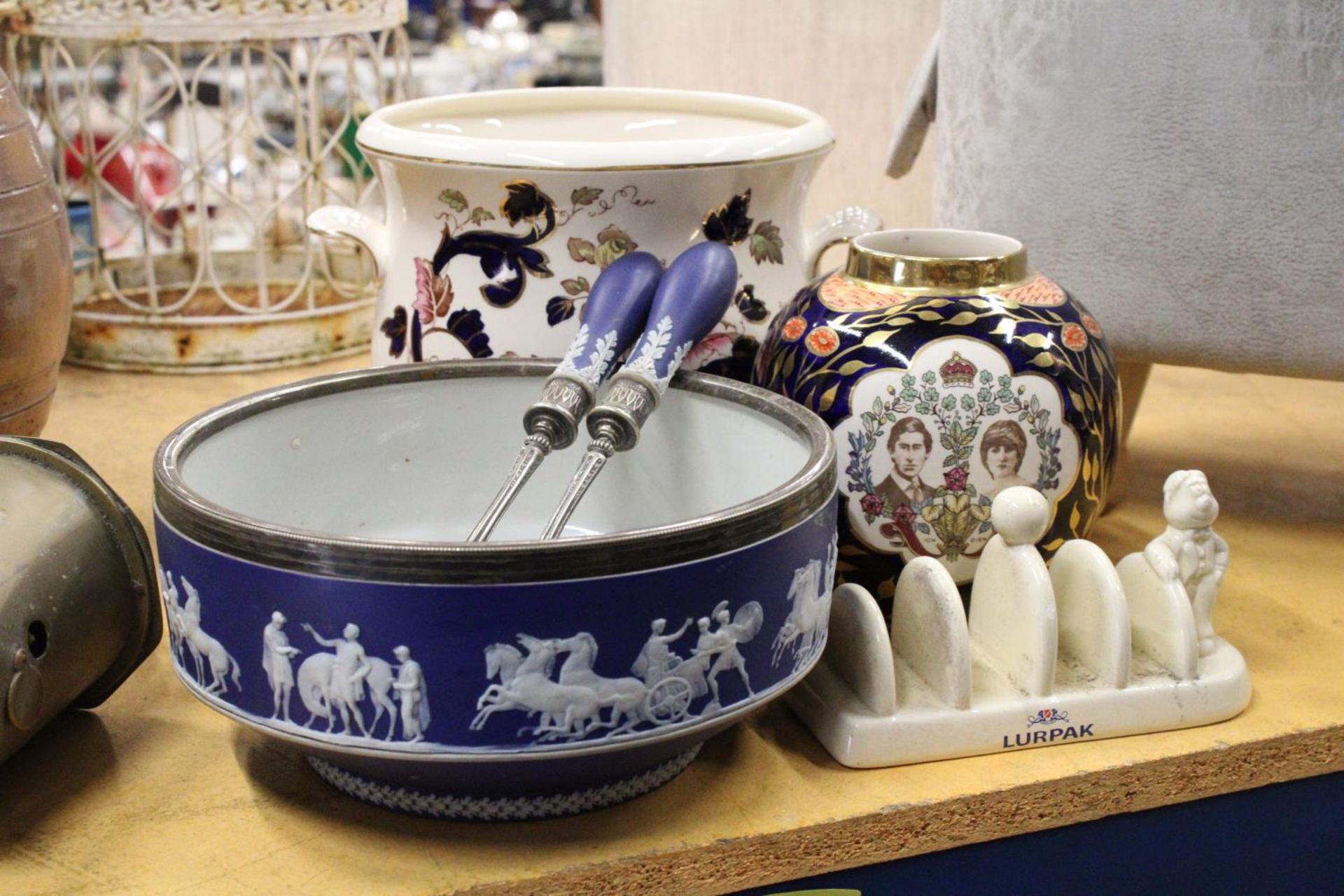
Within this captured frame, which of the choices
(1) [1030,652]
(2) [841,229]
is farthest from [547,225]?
(1) [1030,652]

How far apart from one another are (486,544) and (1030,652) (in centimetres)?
22

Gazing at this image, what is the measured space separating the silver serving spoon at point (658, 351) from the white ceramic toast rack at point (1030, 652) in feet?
0.33

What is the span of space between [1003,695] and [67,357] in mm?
679

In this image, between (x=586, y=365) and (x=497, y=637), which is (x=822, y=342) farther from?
(x=497, y=637)

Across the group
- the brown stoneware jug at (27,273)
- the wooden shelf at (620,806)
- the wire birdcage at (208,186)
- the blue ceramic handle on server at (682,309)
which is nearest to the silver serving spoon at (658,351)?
the blue ceramic handle on server at (682,309)

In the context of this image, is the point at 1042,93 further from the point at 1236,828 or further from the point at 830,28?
the point at 830,28

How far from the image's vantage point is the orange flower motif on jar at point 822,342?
1.86 ft

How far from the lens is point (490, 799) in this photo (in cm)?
48

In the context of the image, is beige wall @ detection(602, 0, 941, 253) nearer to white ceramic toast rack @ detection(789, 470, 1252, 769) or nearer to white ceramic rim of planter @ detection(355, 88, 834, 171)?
white ceramic rim of planter @ detection(355, 88, 834, 171)

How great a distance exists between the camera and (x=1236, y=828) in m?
0.55

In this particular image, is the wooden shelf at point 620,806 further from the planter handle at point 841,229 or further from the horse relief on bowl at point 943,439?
the planter handle at point 841,229

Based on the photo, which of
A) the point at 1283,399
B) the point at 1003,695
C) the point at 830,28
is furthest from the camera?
the point at 830,28

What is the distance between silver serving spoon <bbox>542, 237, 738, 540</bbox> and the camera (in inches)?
21.1

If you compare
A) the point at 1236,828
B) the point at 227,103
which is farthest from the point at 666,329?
the point at 227,103
